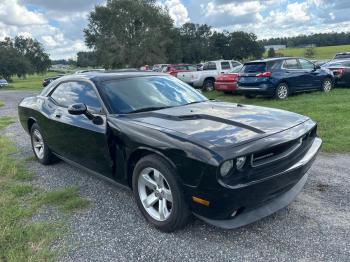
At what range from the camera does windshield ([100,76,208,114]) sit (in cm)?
413

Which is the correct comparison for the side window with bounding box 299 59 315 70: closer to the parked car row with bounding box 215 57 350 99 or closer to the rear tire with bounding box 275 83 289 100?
the parked car row with bounding box 215 57 350 99

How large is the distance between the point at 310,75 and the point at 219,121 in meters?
11.1

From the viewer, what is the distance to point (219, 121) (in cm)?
354

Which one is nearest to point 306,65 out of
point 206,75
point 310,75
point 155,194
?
point 310,75

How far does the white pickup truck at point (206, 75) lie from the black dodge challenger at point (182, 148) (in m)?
13.0

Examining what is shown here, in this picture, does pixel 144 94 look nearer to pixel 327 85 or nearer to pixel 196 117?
pixel 196 117

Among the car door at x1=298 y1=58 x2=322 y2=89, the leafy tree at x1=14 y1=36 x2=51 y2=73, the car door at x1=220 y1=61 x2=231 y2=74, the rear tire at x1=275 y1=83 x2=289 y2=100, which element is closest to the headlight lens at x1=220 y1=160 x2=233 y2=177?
the rear tire at x1=275 y1=83 x2=289 y2=100

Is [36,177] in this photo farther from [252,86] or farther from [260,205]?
[252,86]

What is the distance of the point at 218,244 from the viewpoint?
10.4 feet

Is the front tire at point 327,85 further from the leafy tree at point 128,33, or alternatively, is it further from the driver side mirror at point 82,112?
the leafy tree at point 128,33

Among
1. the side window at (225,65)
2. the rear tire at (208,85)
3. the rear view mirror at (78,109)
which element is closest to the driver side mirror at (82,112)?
the rear view mirror at (78,109)

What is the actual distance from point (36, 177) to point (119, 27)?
1493 inches

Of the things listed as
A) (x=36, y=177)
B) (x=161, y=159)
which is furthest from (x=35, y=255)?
(x=36, y=177)

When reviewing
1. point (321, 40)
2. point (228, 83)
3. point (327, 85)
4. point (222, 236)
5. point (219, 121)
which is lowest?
point (222, 236)
